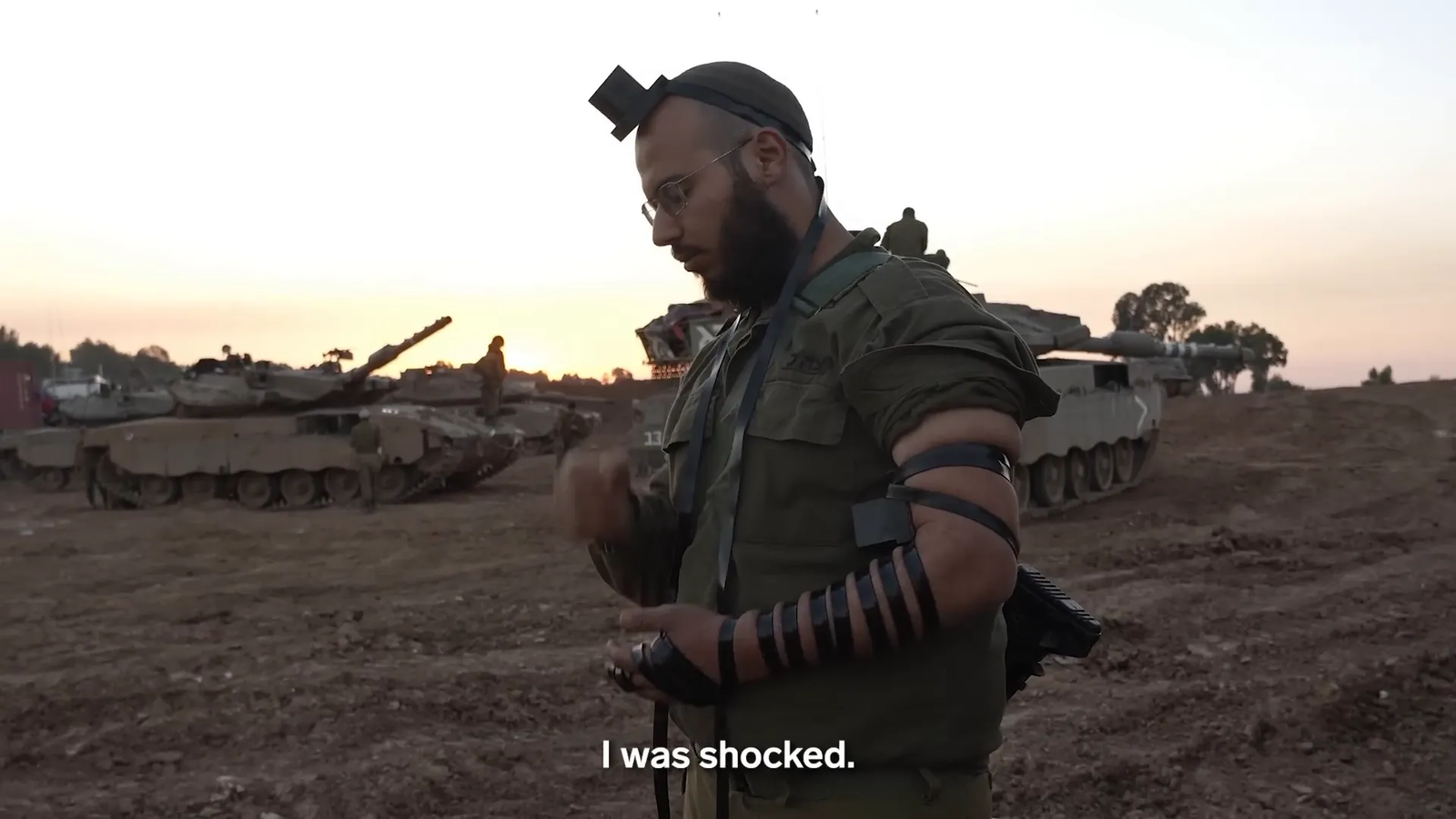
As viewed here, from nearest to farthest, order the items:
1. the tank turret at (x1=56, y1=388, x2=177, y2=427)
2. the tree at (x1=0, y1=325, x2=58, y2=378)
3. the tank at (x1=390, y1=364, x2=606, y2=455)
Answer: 1. the tank turret at (x1=56, y1=388, x2=177, y2=427)
2. the tank at (x1=390, y1=364, x2=606, y2=455)
3. the tree at (x1=0, y1=325, x2=58, y2=378)

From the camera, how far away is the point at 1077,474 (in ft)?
41.2

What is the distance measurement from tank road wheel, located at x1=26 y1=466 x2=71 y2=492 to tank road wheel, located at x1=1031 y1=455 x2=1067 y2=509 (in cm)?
1826

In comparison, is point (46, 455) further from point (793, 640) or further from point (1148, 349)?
point (793, 640)

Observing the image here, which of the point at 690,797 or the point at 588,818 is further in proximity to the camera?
the point at 588,818

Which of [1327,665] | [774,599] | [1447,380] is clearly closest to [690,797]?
[774,599]

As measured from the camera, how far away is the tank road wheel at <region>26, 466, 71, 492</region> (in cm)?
2122

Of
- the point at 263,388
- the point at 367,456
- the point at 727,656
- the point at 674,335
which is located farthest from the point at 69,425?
the point at 727,656

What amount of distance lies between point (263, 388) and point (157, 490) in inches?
84.2

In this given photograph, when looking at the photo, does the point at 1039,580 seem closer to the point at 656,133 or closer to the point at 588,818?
the point at 656,133

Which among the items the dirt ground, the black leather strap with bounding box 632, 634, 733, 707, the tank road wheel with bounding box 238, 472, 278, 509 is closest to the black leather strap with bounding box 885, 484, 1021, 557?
the black leather strap with bounding box 632, 634, 733, 707

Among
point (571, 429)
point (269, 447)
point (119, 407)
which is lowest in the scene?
point (269, 447)

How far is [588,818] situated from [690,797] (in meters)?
2.45

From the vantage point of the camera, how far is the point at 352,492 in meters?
15.9

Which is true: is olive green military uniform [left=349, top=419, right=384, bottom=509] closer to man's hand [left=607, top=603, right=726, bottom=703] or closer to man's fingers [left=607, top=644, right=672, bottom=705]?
man's fingers [left=607, top=644, right=672, bottom=705]
